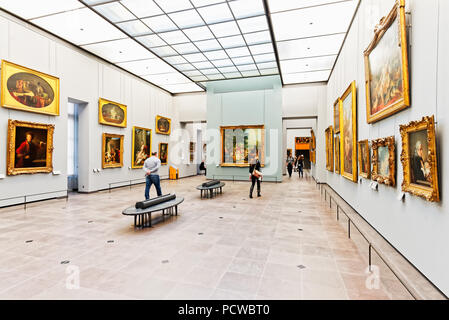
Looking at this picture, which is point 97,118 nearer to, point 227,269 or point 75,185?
point 75,185

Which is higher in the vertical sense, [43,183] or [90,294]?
[43,183]

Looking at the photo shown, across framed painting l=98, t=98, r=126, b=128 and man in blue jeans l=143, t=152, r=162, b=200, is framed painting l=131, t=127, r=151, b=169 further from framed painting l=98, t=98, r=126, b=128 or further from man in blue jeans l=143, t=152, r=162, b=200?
man in blue jeans l=143, t=152, r=162, b=200

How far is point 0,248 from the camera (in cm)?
515

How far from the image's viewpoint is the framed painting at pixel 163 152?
65.1 ft

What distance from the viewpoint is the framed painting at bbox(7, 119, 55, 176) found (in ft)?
30.2

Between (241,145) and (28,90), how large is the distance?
1321cm

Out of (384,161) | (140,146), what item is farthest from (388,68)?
(140,146)

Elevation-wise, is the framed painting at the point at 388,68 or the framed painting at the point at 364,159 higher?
the framed painting at the point at 388,68

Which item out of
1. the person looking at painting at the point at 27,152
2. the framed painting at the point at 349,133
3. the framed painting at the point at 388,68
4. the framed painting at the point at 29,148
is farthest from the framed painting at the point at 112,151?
the framed painting at the point at 388,68

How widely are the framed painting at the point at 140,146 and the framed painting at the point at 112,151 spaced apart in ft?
3.88

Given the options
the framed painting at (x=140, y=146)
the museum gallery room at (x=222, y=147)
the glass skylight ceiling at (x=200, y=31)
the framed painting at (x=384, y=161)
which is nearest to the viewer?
the museum gallery room at (x=222, y=147)

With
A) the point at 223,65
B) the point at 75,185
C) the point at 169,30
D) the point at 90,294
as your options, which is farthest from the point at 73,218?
the point at 223,65

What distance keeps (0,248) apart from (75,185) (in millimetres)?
9423

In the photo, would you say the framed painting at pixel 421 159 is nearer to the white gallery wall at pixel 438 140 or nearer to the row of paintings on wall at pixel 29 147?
the white gallery wall at pixel 438 140
